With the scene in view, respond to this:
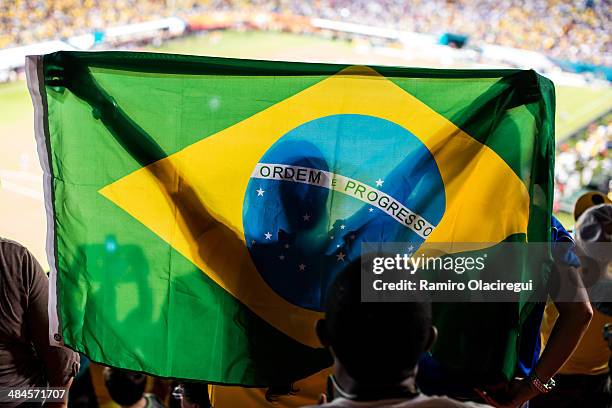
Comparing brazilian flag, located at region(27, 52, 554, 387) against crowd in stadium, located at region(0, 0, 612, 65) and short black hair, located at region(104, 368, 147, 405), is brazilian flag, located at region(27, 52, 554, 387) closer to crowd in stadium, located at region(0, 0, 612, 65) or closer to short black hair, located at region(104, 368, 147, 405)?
short black hair, located at region(104, 368, 147, 405)

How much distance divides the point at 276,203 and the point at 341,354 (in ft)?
3.26

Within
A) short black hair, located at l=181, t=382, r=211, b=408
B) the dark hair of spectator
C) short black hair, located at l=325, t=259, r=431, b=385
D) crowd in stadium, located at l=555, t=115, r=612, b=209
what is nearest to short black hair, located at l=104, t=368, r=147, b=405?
short black hair, located at l=181, t=382, r=211, b=408

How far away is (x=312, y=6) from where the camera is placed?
21.6m

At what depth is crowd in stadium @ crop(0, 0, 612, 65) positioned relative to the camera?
19.0m

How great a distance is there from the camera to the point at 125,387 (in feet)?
10.5

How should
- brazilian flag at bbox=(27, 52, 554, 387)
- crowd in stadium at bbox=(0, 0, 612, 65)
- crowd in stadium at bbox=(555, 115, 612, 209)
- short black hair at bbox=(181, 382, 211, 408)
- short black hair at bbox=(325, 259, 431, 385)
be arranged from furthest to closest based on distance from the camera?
crowd in stadium at bbox=(0, 0, 612, 65), crowd in stadium at bbox=(555, 115, 612, 209), short black hair at bbox=(181, 382, 211, 408), brazilian flag at bbox=(27, 52, 554, 387), short black hair at bbox=(325, 259, 431, 385)

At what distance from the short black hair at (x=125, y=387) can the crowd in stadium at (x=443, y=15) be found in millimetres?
16751

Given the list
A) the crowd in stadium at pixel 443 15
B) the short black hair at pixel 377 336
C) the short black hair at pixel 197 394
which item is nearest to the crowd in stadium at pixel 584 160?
the crowd in stadium at pixel 443 15

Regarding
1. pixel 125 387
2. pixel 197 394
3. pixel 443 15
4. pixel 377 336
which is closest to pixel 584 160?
pixel 443 15

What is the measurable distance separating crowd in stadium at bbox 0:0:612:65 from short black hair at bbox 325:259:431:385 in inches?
733

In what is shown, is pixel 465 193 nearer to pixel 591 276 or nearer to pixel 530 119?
pixel 530 119

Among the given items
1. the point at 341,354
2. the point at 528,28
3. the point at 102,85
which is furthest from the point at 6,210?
the point at 528,28

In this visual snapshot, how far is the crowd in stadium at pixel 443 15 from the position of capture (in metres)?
19.0

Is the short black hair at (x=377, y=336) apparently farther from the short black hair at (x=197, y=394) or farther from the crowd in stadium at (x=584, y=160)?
the crowd in stadium at (x=584, y=160)
